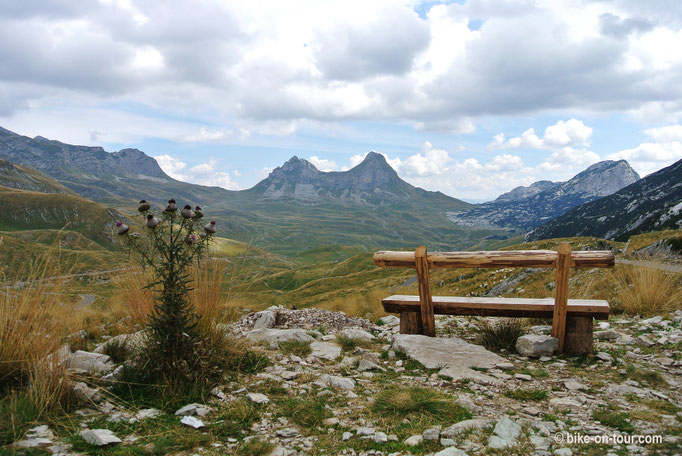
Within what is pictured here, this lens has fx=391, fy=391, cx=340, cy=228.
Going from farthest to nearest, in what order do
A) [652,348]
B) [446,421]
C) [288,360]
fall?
[652,348] < [288,360] < [446,421]

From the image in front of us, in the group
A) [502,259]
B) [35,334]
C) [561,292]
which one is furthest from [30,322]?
[561,292]

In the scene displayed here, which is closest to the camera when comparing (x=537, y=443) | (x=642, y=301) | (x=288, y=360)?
(x=537, y=443)

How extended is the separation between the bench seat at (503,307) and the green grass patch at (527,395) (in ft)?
7.84

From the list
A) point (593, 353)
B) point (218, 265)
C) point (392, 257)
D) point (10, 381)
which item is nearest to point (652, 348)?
point (593, 353)

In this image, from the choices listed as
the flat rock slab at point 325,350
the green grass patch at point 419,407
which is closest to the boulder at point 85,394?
the green grass patch at point 419,407

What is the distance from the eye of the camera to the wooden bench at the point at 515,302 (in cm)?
691

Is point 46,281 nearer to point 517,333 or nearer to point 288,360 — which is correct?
point 288,360

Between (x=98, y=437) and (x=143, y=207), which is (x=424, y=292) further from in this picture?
(x=98, y=437)

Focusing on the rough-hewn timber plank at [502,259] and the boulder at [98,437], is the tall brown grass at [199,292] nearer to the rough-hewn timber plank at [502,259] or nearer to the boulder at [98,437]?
the boulder at [98,437]

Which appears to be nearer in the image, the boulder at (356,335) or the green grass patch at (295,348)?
the green grass patch at (295,348)

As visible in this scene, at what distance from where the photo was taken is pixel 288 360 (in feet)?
22.3

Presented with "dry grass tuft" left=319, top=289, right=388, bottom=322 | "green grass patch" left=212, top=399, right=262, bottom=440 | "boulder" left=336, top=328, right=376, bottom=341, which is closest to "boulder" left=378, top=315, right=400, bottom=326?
"dry grass tuft" left=319, top=289, right=388, bottom=322

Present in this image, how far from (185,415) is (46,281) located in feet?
8.55

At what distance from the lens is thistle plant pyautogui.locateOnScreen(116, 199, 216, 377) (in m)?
5.11
